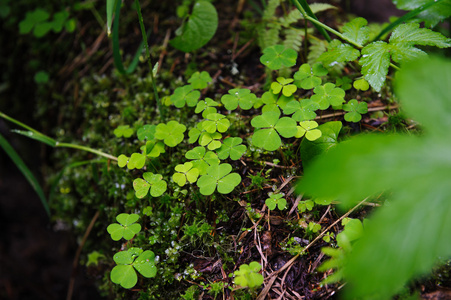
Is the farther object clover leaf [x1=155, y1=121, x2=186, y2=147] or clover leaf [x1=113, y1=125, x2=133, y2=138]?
clover leaf [x1=113, y1=125, x2=133, y2=138]

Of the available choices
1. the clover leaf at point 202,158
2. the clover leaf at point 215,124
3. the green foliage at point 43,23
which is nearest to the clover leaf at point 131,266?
the clover leaf at point 202,158

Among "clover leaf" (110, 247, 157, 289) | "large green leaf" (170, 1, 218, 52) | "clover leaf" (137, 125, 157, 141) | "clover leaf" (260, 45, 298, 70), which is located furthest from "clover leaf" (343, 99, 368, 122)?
"clover leaf" (110, 247, 157, 289)

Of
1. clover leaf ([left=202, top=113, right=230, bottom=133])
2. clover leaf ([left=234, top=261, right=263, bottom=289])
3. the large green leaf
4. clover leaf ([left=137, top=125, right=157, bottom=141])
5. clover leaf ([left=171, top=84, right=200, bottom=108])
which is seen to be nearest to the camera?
clover leaf ([left=234, top=261, right=263, bottom=289])

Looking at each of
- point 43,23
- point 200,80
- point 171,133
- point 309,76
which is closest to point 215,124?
point 171,133

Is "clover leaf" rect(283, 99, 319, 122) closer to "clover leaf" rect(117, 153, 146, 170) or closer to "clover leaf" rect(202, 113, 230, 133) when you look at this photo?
"clover leaf" rect(202, 113, 230, 133)

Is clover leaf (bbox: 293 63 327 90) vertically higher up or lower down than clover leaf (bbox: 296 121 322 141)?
higher up

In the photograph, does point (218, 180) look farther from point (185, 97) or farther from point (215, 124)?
point (185, 97)

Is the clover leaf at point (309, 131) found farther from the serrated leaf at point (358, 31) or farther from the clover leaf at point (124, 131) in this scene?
the clover leaf at point (124, 131)
